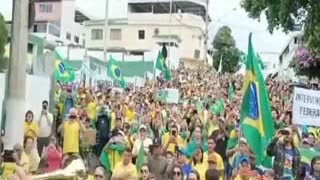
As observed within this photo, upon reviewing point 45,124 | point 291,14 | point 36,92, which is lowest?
point 45,124

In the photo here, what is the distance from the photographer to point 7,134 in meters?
11.4

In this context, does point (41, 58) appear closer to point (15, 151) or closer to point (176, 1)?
point (15, 151)

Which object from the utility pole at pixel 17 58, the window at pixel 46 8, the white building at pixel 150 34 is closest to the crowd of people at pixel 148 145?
the utility pole at pixel 17 58

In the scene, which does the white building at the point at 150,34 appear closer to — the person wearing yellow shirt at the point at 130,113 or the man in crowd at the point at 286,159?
the person wearing yellow shirt at the point at 130,113

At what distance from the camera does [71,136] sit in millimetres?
14000

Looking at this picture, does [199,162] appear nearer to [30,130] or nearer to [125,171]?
[125,171]

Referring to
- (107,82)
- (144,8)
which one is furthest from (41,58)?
(144,8)

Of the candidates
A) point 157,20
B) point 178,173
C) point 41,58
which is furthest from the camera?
point 157,20

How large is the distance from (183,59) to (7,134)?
3335 inches

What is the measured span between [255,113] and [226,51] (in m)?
81.5

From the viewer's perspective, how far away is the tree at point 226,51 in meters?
90.2

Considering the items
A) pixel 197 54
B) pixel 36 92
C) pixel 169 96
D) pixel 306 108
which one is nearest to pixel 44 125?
pixel 36 92

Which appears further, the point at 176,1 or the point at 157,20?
the point at 176,1

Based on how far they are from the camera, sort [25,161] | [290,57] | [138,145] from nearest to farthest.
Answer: [25,161], [138,145], [290,57]
